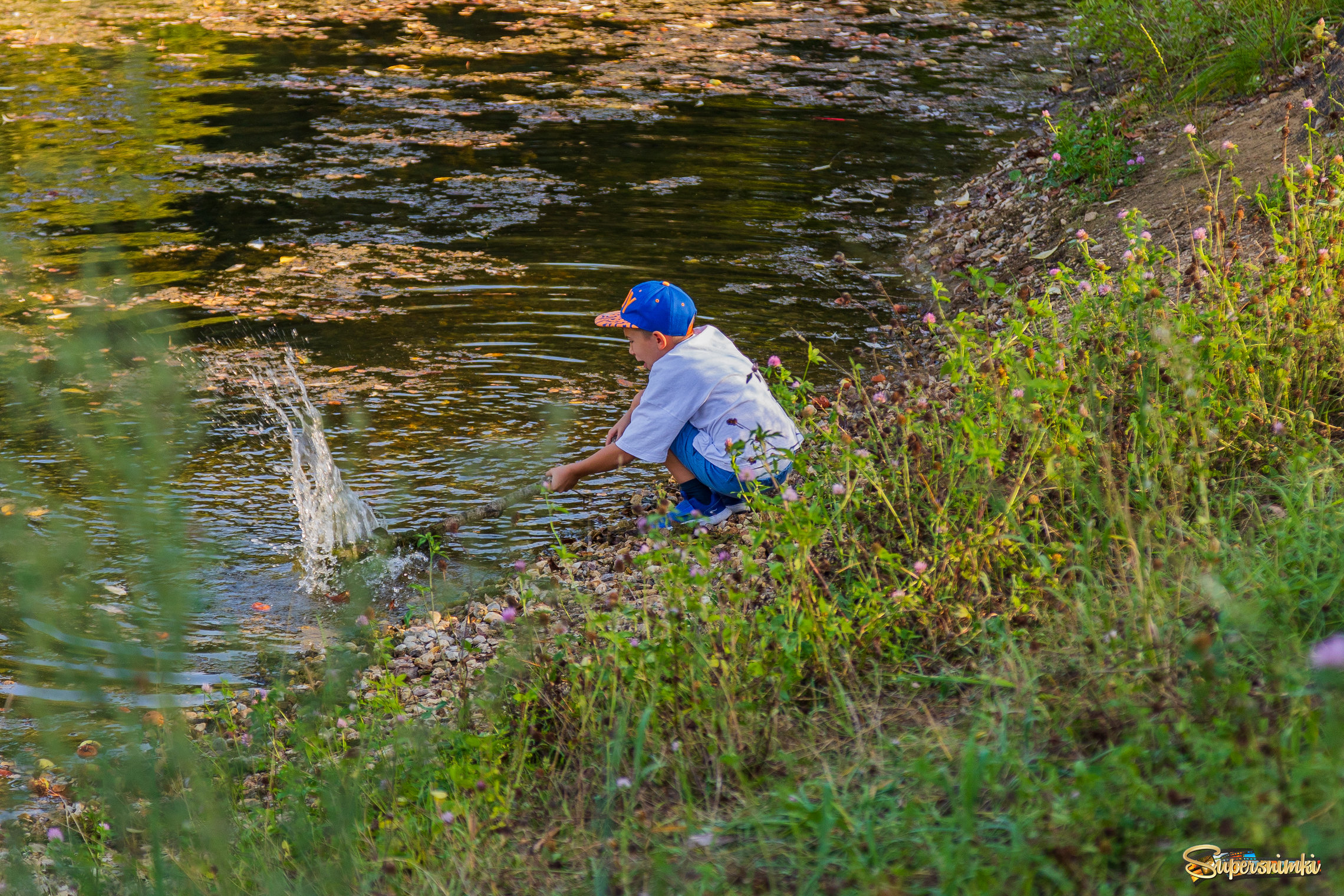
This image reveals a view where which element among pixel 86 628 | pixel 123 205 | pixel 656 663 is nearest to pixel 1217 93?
pixel 656 663

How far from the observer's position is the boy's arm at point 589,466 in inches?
204

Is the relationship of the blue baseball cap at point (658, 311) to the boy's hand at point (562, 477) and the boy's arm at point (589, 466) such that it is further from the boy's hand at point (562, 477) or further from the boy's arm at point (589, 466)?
the boy's hand at point (562, 477)

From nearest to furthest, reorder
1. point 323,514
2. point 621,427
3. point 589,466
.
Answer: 1. point 589,466
2. point 323,514
3. point 621,427

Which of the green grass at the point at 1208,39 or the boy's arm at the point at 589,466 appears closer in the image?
the boy's arm at the point at 589,466

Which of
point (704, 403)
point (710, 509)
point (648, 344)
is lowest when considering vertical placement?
point (710, 509)

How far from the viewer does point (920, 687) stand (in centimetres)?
334

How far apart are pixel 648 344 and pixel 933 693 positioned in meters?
2.40

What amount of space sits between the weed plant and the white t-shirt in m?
0.63

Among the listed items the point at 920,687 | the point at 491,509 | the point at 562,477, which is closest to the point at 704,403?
the point at 562,477

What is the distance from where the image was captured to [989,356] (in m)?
4.09

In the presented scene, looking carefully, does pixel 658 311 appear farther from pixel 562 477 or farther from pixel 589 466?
pixel 562 477

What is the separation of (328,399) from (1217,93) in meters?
6.96

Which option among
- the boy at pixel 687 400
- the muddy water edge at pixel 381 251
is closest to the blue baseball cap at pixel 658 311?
the boy at pixel 687 400

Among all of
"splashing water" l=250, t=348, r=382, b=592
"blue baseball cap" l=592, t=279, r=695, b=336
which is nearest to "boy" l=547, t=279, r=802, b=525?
"blue baseball cap" l=592, t=279, r=695, b=336
